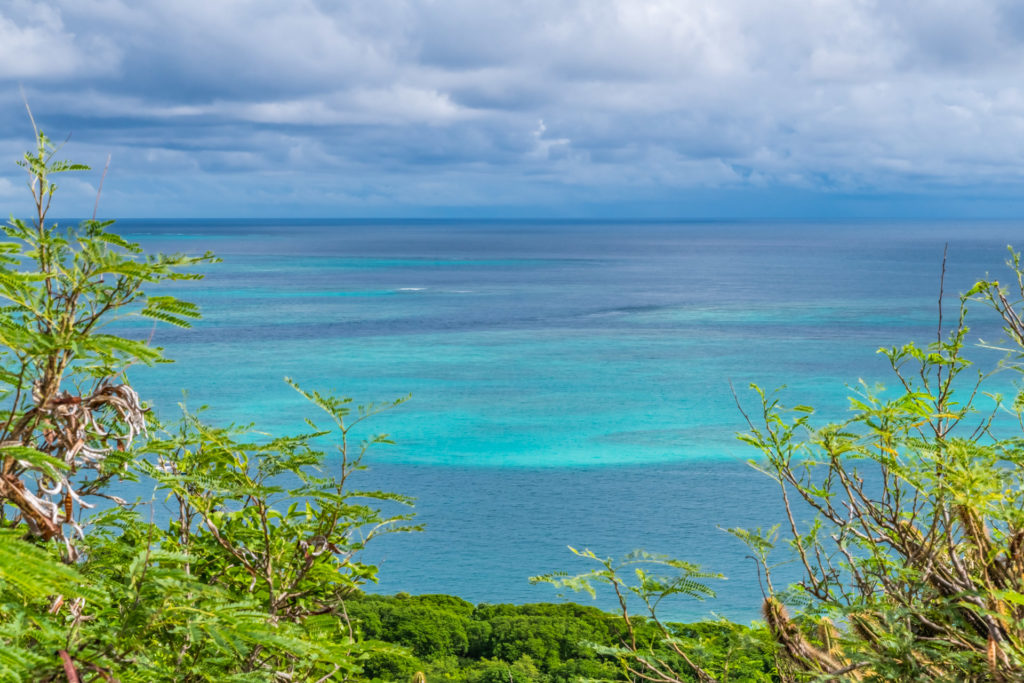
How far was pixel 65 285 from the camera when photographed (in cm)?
318

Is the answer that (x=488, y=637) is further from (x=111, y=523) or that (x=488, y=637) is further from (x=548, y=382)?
(x=548, y=382)

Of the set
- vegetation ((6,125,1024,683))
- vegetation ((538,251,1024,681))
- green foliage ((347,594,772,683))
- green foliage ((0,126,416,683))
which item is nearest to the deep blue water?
green foliage ((347,594,772,683))

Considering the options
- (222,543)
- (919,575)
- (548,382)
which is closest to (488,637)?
(222,543)

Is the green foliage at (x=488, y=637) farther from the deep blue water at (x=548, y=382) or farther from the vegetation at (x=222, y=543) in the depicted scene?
the vegetation at (x=222, y=543)

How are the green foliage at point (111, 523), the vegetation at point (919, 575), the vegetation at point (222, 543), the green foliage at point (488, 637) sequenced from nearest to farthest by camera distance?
1. the green foliage at point (111, 523)
2. the vegetation at point (222, 543)
3. the vegetation at point (919, 575)
4. the green foliage at point (488, 637)

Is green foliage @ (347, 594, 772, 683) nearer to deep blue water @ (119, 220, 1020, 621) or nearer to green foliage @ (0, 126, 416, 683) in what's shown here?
deep blue water @ (119, 220, 1020, 621)

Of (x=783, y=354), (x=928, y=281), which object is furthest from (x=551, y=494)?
(x=928, y=281)

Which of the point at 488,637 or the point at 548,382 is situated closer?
the point at 488,637

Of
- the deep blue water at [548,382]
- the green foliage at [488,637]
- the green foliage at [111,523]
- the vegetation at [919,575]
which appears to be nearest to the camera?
the green foliage at [111,523]

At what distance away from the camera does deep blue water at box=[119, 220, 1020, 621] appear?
2239cm

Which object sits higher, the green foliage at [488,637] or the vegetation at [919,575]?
the vegetation at [919,575]

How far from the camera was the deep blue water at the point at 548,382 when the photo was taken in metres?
22.4

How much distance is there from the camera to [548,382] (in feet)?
133

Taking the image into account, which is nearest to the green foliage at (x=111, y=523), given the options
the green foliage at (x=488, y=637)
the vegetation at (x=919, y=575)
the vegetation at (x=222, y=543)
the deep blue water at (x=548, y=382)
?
the vegetation at (x=222, y=543)
